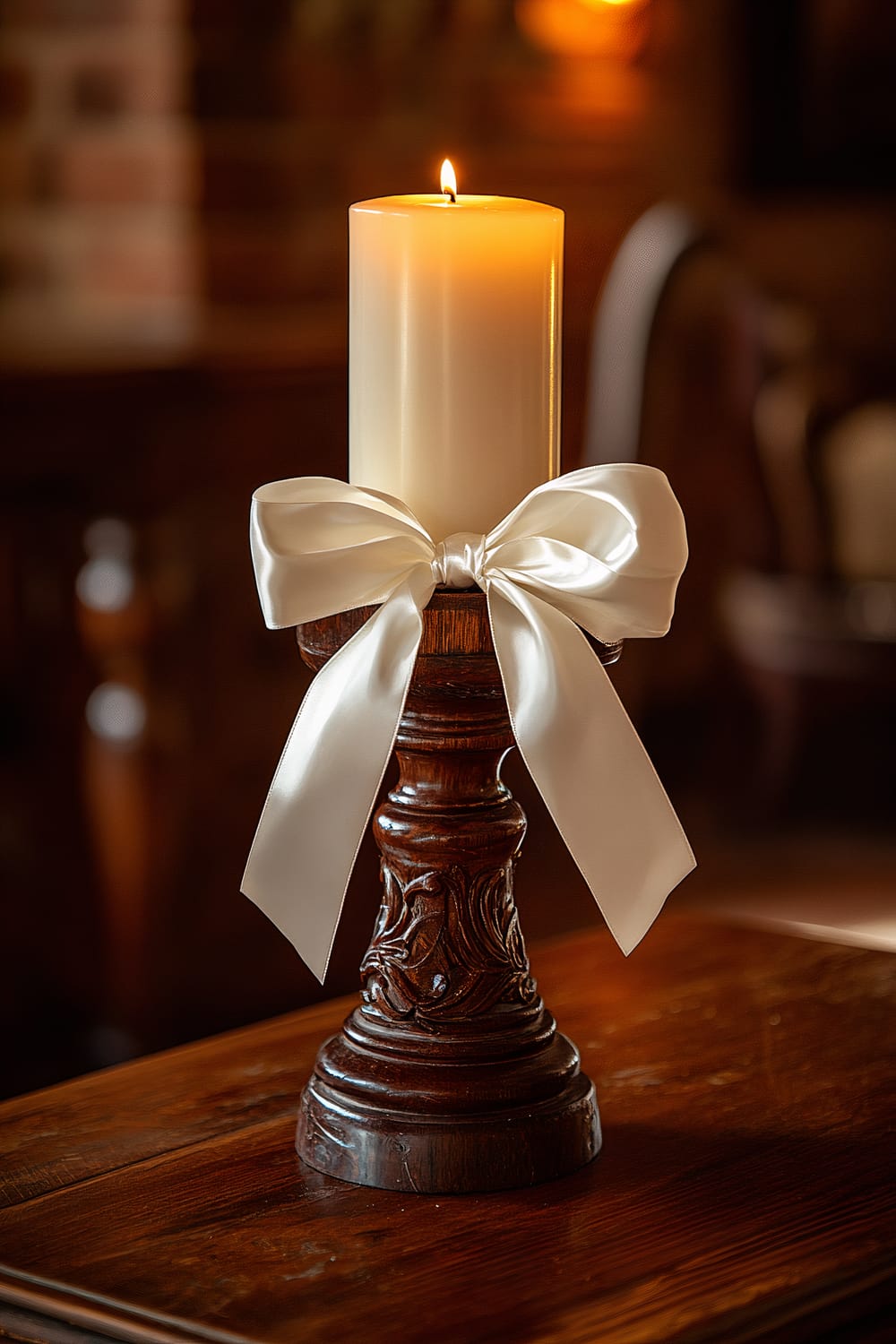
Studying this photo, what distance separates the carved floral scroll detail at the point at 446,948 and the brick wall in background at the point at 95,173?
5.60 ft

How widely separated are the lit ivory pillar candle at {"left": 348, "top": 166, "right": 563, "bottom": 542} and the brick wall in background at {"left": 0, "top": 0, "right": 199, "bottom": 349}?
5.50 ft

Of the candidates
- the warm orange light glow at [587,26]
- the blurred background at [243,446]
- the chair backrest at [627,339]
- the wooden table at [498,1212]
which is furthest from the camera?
the warm orange light glow at [587,26]

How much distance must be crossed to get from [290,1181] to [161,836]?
5.14 ft

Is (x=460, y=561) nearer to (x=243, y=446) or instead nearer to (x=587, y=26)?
(x=243, y=446)

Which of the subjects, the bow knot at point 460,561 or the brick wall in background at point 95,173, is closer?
the bow knot at point 460,561

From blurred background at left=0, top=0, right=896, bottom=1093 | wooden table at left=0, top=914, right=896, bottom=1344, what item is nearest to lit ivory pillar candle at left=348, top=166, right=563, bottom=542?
wooden table at left=0, top=914, right=896, bottom=1344

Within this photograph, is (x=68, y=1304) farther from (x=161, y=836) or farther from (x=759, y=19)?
(x=759, y=19)

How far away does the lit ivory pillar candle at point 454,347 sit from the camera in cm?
71

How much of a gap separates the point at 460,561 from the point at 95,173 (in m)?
1.81

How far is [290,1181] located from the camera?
2.46ft

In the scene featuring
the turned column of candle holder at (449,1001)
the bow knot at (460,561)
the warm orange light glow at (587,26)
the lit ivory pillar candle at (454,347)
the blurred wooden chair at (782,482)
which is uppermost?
the warm orange light glow at (587,26)

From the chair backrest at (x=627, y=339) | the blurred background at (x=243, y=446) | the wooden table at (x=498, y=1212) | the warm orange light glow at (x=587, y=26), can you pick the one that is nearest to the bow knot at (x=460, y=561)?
the wooden table at (x=498, y=1212)

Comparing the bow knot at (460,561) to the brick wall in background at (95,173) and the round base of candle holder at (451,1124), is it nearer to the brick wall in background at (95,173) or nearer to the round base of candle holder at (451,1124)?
the round base of candle holder at (451,1124)

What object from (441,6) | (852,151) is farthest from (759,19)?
(441,6)
